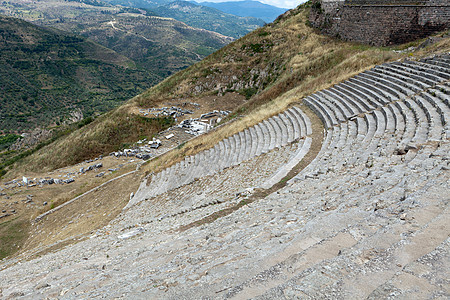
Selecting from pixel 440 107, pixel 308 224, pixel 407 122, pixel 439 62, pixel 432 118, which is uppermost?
pixel 439 62

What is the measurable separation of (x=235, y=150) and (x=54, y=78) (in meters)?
98.0

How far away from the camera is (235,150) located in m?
13.1

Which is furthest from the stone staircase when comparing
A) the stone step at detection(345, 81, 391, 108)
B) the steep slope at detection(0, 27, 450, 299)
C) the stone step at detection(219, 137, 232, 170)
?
the stone step at detection(219, 137, 232, 170)

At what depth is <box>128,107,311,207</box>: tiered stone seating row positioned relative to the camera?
11.9 m

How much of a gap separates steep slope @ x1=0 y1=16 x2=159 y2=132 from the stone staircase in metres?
69.6

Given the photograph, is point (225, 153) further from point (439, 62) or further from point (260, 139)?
point (439, 62)

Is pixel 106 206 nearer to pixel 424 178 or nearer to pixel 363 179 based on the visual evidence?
pixel 363 179

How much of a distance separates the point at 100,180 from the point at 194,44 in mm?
174470

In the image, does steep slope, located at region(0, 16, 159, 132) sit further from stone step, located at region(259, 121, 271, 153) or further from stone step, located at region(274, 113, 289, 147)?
stone step, located at region(274, 113, 289, 147)

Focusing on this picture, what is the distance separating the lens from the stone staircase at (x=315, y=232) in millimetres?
2764

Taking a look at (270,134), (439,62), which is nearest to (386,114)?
(270,134)

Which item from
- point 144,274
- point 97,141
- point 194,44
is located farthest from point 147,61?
point 144,274

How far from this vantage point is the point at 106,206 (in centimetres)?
1305

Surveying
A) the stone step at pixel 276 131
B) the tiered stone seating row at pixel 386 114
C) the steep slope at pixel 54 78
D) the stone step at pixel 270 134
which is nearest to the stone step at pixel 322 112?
the tiered stone seating row at pixel 386 114
